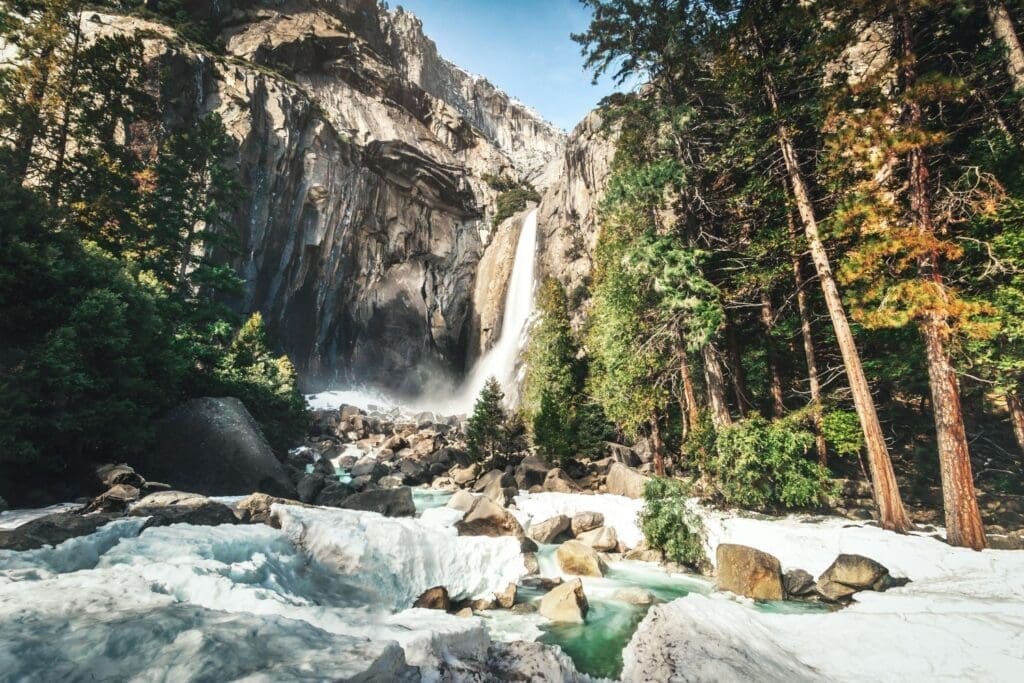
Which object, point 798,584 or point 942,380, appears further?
point 942,380

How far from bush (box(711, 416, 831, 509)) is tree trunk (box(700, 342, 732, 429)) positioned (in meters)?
1.04

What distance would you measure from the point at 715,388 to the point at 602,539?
545 cm

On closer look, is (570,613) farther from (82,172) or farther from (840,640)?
(82,172)

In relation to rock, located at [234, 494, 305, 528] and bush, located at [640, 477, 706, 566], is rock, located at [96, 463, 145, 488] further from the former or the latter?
bush, located at [640, 477, 706, 566]

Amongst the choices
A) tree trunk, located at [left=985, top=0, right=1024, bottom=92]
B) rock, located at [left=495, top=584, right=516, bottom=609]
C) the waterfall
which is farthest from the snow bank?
the waterfall

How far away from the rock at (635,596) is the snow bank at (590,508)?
3024mm

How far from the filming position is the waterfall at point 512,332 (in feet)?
132

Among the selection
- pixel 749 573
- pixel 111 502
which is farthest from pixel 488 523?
pixel 111 502

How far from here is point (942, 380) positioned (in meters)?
8.54

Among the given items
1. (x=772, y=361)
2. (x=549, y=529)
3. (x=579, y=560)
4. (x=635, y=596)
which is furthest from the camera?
(x=772, y=361)

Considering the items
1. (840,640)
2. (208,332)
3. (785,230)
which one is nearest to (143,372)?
(208,332)

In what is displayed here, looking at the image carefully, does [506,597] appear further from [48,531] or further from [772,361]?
[772,361]

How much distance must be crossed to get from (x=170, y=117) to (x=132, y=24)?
9.84m

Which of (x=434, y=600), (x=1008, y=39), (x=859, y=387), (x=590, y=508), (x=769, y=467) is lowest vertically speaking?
(x=434, y=600)
